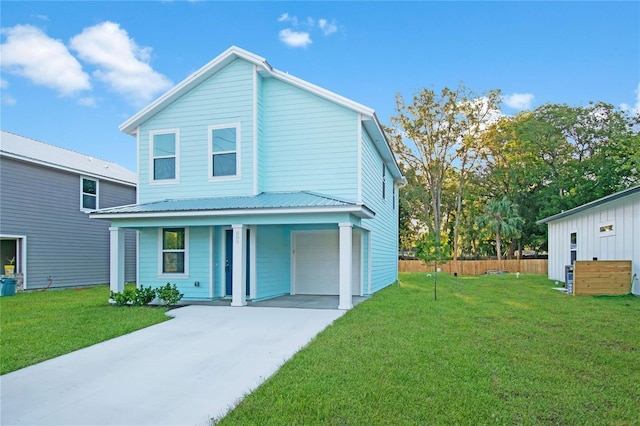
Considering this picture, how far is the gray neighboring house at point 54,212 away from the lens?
15.5 meters

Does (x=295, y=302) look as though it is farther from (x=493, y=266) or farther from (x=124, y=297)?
(x=493, y=266)

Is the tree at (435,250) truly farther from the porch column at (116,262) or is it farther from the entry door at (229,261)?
the porch column at (116,262)

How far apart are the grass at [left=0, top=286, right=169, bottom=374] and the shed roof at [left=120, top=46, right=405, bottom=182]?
5.57 meters

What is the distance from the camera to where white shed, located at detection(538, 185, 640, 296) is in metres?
13.0

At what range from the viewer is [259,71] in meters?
12.0

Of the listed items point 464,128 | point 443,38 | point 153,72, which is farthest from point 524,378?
point 464,128

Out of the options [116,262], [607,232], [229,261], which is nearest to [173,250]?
[116,262]

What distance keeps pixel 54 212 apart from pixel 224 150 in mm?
9347

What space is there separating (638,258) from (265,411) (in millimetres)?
13588

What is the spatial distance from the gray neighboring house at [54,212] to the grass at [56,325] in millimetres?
4076

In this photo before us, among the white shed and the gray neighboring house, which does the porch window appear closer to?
the gray neighboring house

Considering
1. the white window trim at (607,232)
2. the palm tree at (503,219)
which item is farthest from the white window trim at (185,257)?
the palm tree at (503,219)

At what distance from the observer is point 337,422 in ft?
12.2

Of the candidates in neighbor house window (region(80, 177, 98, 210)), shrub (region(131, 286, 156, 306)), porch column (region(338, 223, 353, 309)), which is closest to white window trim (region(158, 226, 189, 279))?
shrub (region(131, 286, 156, 306))
